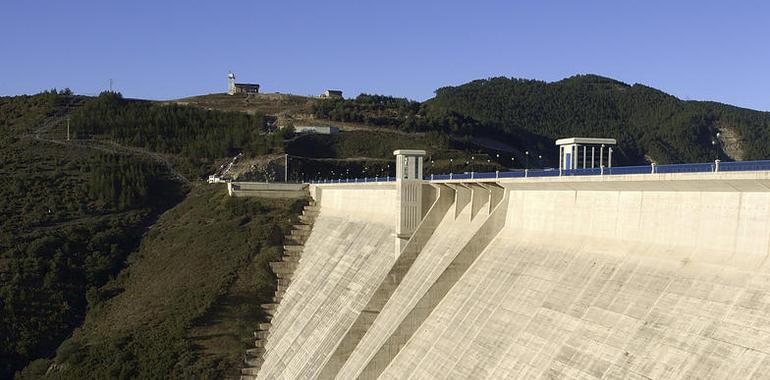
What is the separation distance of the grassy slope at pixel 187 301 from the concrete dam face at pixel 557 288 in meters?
5.48

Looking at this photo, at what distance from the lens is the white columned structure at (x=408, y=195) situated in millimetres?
38469

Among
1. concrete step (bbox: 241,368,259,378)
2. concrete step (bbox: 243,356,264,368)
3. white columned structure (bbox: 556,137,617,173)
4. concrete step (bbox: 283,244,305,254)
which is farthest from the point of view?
concrete step (bbox: 283,244,305,254)

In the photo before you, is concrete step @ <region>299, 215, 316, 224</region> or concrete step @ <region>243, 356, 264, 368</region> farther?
concrete step @ <region>299, 215, 316, 224</region>

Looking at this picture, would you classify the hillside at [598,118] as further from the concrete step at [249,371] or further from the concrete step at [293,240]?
the concrete step at [249,371]

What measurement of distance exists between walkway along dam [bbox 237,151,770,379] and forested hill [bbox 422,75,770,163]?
10728cm

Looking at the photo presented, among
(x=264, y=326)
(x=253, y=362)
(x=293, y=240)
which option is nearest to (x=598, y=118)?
(x=293, y=240)

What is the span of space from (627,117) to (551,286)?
168995 millimetres

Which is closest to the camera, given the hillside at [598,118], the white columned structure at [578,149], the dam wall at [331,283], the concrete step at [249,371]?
the white columned structure at [578,149]

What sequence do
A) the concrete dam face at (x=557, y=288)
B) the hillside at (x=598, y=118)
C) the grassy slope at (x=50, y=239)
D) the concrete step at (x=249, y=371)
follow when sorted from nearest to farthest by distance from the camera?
the concrete dam face at (x=557, y=288)
the concrete step at (x=249, y=371)
the grassy slope at (x=50, y=239)
the hillside at (x=598, y=118)

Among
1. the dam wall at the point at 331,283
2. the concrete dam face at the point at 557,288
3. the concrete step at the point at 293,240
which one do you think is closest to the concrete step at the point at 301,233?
the concrete step at the point at 293,240

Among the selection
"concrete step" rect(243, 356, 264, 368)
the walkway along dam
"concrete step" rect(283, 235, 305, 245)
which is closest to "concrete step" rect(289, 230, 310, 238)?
"concrete step" rect(283, 235, 305, 245)

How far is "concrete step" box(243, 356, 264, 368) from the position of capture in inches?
1701

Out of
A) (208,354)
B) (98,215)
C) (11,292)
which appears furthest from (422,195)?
(98,215)

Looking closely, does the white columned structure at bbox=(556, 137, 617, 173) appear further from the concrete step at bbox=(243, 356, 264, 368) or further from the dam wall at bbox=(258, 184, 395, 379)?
the concrete step at bbox=(243, 356, 264, 368)
